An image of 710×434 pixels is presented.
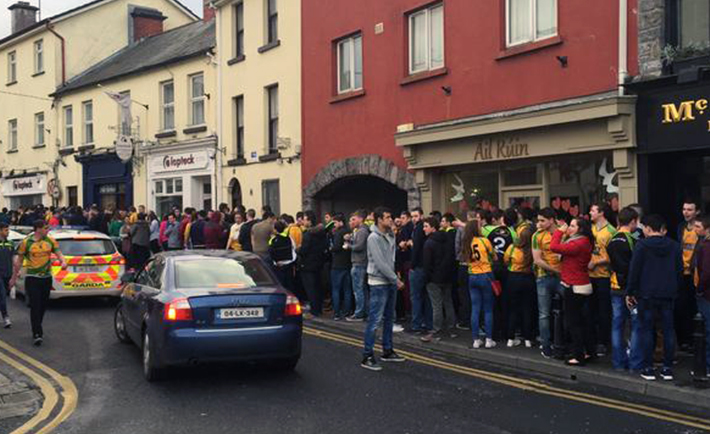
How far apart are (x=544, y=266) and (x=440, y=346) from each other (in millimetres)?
2088

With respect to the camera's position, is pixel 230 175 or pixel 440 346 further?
pixel 230 175

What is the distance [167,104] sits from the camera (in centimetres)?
2598

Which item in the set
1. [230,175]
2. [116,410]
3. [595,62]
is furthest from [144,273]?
[230,175]

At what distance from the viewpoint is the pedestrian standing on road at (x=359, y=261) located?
11.9 m

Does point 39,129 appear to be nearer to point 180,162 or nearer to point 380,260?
point 180,162

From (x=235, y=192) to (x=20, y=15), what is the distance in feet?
72.6

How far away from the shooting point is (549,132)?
41.7ft

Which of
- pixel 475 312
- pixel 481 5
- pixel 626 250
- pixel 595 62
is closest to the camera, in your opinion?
pixel 626 250

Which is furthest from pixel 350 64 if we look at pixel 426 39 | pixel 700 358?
pixel 700 358

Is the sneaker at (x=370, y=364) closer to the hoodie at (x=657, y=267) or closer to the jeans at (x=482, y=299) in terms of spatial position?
the jeans at (x=482, y=299)

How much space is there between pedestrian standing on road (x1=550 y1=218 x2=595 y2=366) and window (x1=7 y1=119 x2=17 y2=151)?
32.9 metres

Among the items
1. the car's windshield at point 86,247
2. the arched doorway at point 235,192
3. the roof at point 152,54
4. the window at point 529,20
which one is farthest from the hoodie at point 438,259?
the roof at point 152,54

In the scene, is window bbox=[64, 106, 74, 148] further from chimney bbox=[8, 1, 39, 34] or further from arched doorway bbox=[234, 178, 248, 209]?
arched doorway bbox=[234, 178, 248, 209]

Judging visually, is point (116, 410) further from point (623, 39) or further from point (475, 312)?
point (623, 39)
